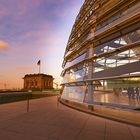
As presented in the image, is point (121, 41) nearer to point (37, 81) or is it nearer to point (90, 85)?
point (90, 85)

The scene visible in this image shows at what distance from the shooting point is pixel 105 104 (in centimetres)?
898

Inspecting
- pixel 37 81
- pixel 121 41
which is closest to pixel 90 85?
pixel 121 41

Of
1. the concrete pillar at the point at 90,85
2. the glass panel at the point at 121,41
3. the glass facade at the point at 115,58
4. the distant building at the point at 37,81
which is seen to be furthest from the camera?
the distant building at the point at 37,81

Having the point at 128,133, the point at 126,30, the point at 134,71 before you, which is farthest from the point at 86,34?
the point at 128,133

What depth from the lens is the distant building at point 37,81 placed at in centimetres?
9425

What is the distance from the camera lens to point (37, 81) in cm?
9612

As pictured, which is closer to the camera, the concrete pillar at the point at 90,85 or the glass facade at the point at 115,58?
the glass facade at the point at 115,58

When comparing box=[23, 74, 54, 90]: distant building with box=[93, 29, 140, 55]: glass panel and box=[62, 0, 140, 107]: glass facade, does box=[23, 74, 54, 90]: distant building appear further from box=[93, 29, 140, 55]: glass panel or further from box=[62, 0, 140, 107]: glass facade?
box=[93, 29, 140, 55]: glass panel

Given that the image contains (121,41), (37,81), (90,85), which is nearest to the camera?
(121,41)

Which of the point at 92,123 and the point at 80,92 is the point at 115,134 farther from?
the point at 80,92

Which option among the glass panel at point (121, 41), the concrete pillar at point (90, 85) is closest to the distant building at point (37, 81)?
the concrete pillar at point (90, 85)

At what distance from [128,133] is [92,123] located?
183 centimetres

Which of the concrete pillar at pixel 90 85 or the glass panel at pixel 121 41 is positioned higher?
the glass panel at pixel 121 41

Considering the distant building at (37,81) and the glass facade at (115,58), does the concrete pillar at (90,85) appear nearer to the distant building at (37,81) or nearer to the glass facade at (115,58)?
the glass facade at (115,58)
